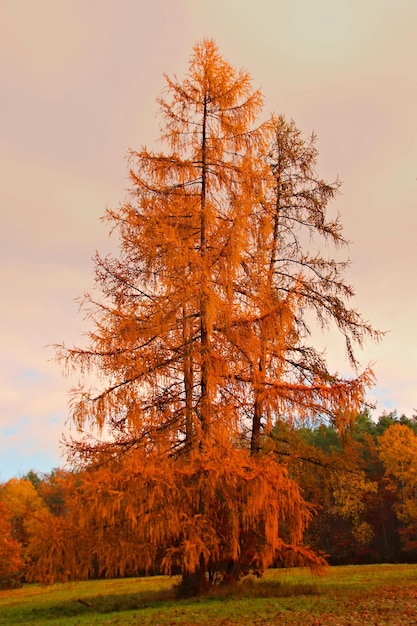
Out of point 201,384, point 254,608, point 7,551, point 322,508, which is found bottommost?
point 254,608

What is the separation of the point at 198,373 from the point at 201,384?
258mm

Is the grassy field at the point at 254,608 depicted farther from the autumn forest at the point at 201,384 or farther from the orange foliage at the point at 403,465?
the orange foliage at the point at 403,465

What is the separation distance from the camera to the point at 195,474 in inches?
396

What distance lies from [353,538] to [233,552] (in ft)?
118

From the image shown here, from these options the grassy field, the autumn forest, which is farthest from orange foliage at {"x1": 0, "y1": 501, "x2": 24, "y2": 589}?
the autumn forest

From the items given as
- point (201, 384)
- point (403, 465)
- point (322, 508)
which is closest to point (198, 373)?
point (201, 384)

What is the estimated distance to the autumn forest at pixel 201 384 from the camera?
9.95 m

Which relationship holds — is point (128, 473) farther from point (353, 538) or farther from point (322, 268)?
point (353, 538)

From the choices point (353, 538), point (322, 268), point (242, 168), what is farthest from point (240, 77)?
point (353, 538)

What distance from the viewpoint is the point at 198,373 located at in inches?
475

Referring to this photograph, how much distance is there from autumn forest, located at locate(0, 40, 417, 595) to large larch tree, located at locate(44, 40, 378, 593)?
3 cm

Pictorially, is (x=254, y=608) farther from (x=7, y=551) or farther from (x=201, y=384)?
(x=7, y=551)

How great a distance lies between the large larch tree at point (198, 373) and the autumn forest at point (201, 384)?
0.11ft

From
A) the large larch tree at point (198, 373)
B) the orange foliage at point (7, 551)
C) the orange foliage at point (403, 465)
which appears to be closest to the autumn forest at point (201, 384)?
the large larch tree at point (198, 373)
